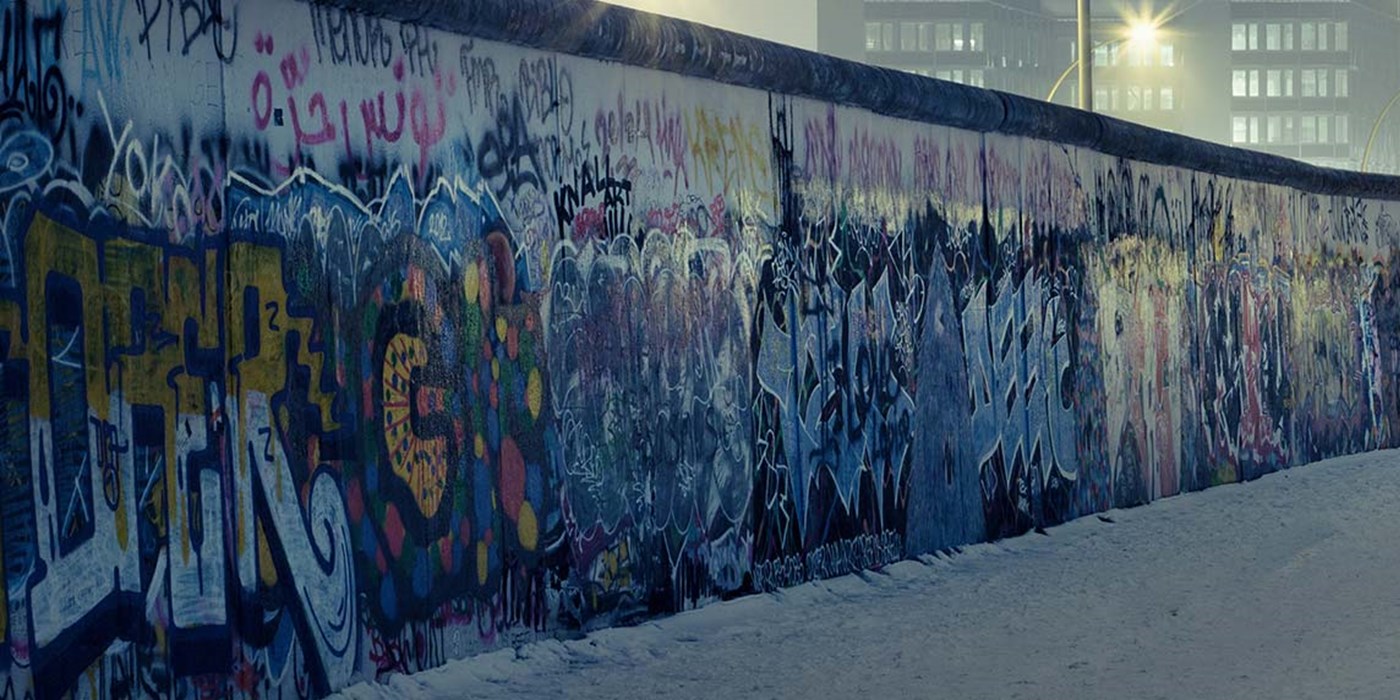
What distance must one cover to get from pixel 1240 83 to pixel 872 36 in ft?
106

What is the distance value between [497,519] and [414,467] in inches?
24.8

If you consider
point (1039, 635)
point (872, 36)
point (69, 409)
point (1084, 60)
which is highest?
point (872, 36)

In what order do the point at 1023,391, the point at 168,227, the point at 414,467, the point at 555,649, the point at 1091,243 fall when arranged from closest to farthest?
the point at 168,227 < the point at 414,467 < the point at 555,649 < the point at 1023,391 < the point at 1091,243

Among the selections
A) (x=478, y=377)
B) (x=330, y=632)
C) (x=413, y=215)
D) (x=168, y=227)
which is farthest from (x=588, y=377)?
(x=168, y=227)

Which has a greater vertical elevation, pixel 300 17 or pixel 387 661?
pixel 300 17

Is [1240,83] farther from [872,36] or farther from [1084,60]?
[1084,60]

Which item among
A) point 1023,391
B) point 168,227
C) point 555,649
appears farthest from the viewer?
point 1023,391

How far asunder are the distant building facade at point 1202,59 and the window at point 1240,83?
0.39ft

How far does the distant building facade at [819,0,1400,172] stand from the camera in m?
173

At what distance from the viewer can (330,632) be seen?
7645mm

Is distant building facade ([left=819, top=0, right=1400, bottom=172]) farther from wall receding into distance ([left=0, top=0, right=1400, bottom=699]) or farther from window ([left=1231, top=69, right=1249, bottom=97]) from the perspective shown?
wall receding into distance ([left=0, top=0, right=1400, bottom=699])

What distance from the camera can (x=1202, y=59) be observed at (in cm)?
18112

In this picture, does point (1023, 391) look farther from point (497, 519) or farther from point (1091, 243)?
point (497, 519)

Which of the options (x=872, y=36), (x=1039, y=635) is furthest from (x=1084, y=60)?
(x=872, y=36)
